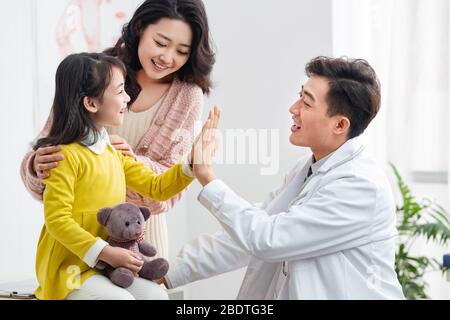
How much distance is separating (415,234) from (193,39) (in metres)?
1.08

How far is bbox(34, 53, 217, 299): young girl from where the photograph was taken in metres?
1.08

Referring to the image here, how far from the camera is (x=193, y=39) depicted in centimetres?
130

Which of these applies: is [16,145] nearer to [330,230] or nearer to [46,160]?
[46,160]

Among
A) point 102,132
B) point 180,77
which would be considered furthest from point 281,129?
point 102,132

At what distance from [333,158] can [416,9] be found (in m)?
1.08

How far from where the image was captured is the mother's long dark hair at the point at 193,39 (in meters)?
1.28

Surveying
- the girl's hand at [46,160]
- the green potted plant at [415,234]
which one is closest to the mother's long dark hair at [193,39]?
Answer: the girl's hand at [46,160]

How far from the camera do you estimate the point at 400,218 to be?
85.7 inches

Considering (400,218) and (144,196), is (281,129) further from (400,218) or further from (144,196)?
(144,196)

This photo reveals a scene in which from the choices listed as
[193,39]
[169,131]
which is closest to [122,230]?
[169,131]

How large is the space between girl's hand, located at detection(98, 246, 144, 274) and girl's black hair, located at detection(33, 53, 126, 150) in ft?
0.58

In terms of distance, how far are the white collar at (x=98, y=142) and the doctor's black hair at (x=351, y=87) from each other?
39 centimetres

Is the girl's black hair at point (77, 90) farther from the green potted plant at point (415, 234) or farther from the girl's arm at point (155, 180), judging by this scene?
the green potted plant at point (415, 234)

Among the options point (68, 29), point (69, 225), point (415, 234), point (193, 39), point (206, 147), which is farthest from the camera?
point (415, 234)
